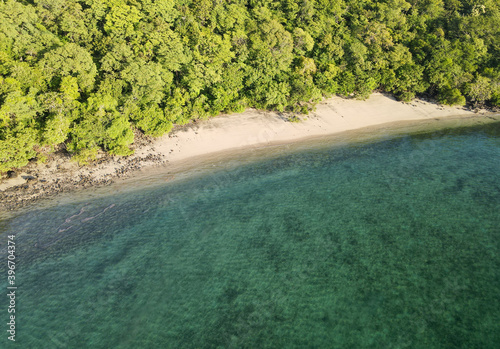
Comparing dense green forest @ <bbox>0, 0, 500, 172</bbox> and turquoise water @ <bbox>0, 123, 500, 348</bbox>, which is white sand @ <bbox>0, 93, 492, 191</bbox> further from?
turquoise water @ <bbox>0, 123, 500, 348</bbox>

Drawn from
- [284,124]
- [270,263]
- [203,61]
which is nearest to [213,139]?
[203,61]

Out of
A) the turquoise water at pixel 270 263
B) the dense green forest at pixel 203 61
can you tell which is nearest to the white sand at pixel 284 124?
the dense green forest at pixel 203 61

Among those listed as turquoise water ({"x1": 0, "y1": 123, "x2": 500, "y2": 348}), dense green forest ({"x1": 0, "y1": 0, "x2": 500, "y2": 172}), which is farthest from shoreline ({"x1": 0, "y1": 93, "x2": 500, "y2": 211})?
turquoise water ({"x1": 0, "y1": 123, "x2": 500, "y2": 348})

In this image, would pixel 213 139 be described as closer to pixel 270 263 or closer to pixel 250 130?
pixel 250 130

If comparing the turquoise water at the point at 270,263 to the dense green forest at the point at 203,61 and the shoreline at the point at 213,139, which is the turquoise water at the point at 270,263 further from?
the dense green forest at the point at 203,61

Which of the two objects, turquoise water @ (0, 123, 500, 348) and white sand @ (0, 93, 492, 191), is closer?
turquoise water @ (0, 123, 500, 348)

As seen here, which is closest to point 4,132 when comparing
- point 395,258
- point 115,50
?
point 115,50
